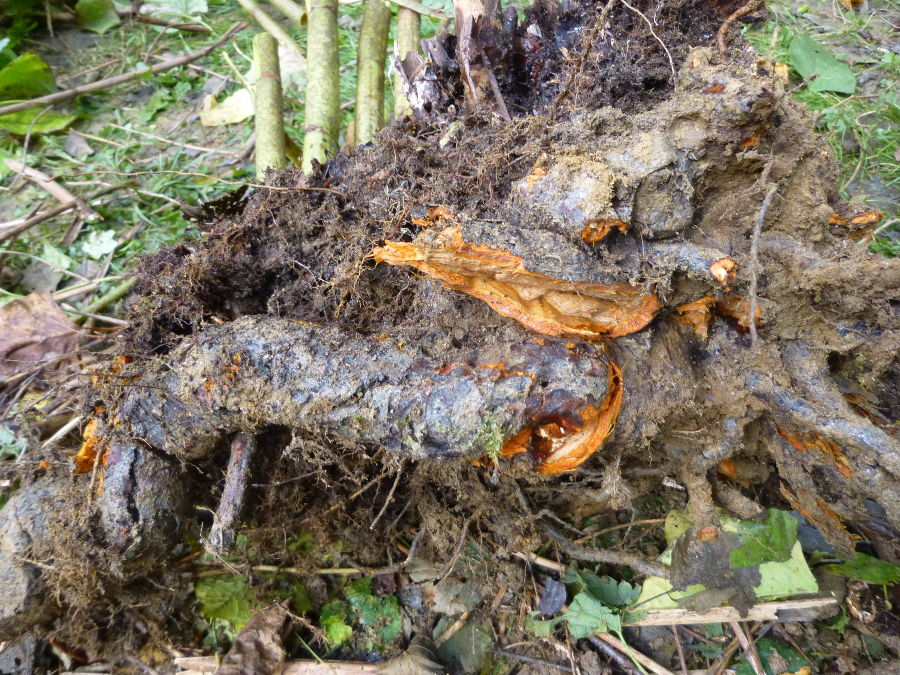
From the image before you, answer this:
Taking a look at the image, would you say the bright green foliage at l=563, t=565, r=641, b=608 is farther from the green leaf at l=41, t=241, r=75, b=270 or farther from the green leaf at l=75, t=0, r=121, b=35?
→ the green leaf at l=75, t=0, r=121, b=35

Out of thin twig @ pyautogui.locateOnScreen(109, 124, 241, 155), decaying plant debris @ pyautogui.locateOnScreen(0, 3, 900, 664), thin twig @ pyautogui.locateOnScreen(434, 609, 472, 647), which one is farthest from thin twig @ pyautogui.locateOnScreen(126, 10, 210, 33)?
thin twig @ pyautogui.locateOnScreen(434, 609, 472, 647)

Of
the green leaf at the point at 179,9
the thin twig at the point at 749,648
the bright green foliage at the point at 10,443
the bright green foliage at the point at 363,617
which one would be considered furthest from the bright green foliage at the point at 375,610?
the green leaf at the point at 179,9

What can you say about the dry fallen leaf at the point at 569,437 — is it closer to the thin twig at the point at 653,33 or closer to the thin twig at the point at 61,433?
→ the thin twig at the point at 653,33

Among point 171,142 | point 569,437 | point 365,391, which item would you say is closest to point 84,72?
point 171,142

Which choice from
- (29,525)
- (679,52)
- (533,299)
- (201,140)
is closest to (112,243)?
(201,140)

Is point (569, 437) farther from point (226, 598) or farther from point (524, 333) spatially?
point (226, 598)

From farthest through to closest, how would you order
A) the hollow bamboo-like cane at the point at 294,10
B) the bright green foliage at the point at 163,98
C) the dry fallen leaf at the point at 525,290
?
the bright green foliage at the point at 163,98, the hollow bamboo-like cane at the point at 294,10, the dry fallen leaf at the point at 525,290
